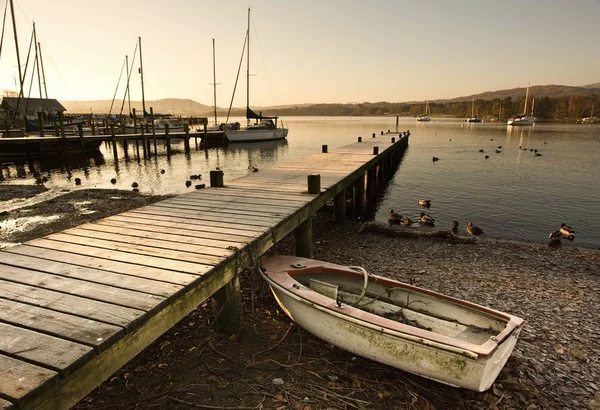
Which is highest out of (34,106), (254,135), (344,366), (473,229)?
(34,106)

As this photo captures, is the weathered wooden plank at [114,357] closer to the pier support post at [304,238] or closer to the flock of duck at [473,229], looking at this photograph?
the pier support post at [304,238]

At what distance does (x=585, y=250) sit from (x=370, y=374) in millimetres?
10331

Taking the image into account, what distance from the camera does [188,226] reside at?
19.7 ft

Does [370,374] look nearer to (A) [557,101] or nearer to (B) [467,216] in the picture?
(B) [467,216]

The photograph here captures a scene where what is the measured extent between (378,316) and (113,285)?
318cm

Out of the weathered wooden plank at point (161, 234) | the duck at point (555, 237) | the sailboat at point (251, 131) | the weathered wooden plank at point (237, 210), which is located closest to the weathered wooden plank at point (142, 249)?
the weathered wooden plank at point (161, 234)

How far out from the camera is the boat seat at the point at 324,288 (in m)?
5.57

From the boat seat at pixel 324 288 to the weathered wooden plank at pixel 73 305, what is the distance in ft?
9.82

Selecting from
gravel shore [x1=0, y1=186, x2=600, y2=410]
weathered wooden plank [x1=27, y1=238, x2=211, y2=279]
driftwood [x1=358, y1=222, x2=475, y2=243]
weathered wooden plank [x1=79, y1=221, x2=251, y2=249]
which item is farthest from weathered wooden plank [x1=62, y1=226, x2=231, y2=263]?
driftwood [x1=358, y1=222, x2=475, y2=243]

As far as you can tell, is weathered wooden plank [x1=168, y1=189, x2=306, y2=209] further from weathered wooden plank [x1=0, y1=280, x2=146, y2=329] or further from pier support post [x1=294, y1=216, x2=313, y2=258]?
weathered wooden plank [x1=0, y1=280, x2=146, y2=329]

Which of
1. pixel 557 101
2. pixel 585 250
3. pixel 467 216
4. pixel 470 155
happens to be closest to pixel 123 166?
pixel 467 216

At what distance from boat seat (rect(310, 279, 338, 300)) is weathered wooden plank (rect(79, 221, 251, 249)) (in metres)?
1.37

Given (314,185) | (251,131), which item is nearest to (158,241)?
(314,185)

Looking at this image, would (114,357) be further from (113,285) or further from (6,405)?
(113,285)
